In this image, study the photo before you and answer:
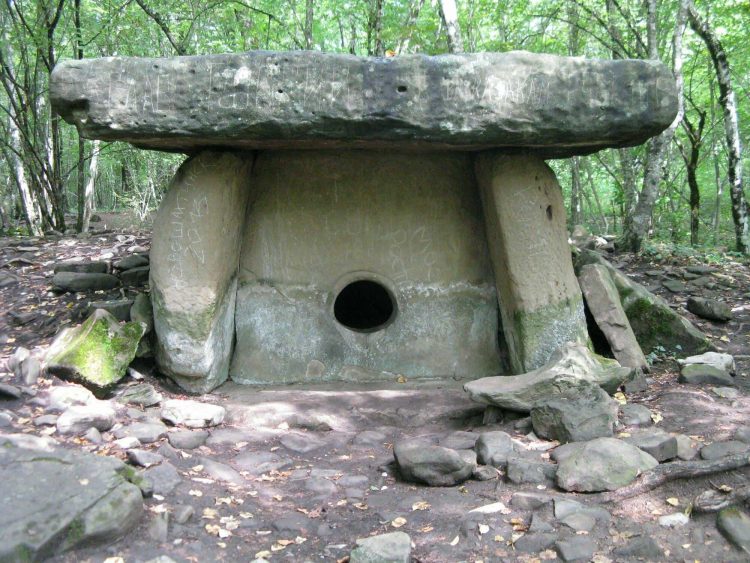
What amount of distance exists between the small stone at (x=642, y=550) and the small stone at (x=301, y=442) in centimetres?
178

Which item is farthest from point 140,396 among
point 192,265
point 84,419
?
point 192,265

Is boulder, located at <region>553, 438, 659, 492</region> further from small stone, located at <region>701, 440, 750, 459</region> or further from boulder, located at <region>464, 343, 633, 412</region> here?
boulder, located at <region>464, 343, 633, 412</region>

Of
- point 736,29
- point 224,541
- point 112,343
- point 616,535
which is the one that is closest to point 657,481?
point 616,535

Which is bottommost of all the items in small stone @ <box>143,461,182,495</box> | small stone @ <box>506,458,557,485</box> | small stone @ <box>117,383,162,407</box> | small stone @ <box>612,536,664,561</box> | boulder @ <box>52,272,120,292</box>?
small stone @ <box>612,536,664,561</box>

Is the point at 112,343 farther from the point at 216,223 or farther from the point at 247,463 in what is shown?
the point at 247,463

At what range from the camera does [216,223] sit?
432cm

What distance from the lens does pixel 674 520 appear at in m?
2.44

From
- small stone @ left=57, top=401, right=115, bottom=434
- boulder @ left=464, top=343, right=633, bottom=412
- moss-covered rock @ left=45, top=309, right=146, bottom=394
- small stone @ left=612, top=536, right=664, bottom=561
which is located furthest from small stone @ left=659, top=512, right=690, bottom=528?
moss-covered rock @ left=45, top=309, right=146, bottom=394

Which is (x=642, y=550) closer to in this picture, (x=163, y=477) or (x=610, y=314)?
(x=163, y=477)

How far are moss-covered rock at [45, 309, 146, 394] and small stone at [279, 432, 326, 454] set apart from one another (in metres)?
1.16

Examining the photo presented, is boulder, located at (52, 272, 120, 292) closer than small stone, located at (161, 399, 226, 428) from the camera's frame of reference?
No

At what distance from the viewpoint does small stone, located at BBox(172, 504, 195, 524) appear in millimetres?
2529

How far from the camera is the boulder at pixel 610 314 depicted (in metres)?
4.46

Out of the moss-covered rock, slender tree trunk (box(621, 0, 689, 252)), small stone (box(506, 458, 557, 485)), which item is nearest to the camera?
small stone (box(506, 458, 557, 485))
